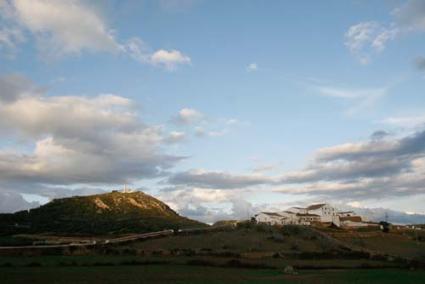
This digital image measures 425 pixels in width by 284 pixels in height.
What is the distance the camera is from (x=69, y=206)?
193000 millimetres

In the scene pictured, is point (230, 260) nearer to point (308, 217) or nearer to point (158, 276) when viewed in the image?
point (158, 276)

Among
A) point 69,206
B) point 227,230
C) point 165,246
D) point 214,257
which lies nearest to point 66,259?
point 214,257

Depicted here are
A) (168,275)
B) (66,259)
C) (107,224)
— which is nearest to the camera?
(168,275)

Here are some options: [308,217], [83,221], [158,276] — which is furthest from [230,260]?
[308,217]

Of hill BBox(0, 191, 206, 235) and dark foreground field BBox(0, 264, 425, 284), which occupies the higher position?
hill BBox(0, 191, 206, 235)

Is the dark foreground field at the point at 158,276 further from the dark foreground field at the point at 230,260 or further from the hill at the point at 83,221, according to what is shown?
the hill at the point at 83,221

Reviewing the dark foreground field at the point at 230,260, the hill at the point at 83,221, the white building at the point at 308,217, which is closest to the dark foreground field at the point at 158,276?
the dark foreground field at the point at 230,260

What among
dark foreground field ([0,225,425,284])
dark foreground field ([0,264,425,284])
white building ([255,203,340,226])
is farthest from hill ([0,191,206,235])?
dark foreground field ([0,264,425,284])

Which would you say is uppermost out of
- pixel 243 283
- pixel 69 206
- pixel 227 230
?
pixel 69 206

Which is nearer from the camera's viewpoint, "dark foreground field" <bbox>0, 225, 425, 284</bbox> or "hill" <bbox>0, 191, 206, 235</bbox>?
"dark foreground field" <bbox>0, 225, 425, 284</bbox>

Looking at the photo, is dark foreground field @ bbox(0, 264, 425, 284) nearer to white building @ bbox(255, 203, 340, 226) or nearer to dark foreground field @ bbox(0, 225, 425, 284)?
dark foreground field @ bbox(0, 225, 425, 284)

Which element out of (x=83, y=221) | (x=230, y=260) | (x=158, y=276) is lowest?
(x=158, y=276)

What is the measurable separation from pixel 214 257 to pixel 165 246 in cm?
1627

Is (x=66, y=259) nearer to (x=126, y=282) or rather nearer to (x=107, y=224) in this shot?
(x=126, y=282)
